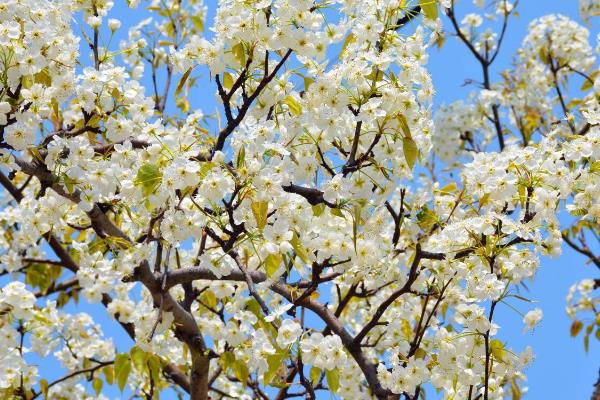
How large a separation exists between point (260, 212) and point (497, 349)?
1.11 meters

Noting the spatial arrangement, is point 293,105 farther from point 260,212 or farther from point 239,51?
point 260,212

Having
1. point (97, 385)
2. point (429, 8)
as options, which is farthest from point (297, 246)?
point (97, 385)

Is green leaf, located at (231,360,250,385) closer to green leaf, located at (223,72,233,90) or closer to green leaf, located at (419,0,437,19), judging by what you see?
green leaf, located at (223,72,233,90)

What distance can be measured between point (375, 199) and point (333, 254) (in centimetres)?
26

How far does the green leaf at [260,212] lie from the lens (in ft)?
8.20

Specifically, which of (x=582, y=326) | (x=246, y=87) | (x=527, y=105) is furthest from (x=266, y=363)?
(x=527, y=105)

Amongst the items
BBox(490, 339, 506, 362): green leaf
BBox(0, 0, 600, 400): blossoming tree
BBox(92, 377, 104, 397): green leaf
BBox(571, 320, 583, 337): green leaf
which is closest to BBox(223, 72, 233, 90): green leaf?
BBox(0, 0, 600, 400): blossoming tree

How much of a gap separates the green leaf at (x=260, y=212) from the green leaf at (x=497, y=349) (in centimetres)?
106

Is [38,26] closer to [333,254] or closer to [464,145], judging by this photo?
[333,254]

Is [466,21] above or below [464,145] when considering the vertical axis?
above

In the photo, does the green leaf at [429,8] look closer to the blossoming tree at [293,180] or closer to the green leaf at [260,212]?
the blossoming tree at [293,180]

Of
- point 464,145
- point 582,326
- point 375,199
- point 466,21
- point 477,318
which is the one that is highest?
point 466,21

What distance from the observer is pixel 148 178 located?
2.54 meters

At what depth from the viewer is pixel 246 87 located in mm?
3105
